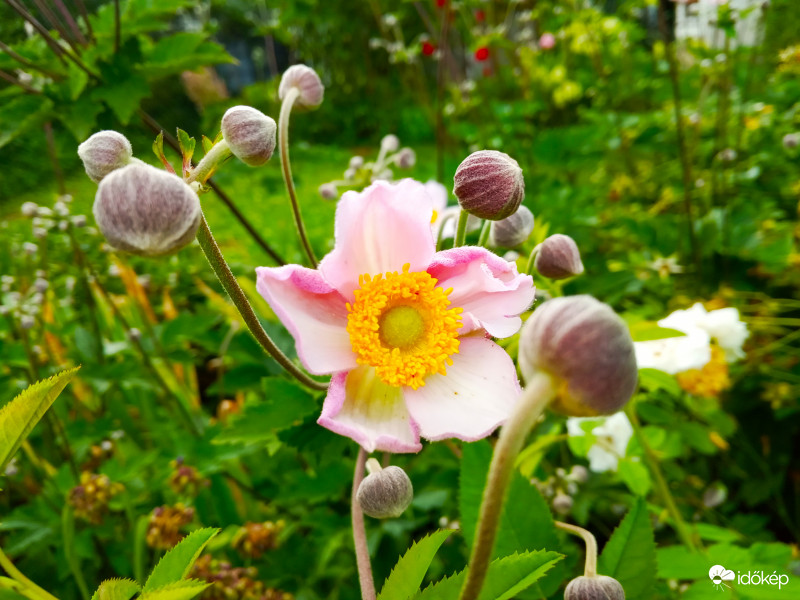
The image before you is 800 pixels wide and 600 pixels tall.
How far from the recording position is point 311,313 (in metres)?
0.56

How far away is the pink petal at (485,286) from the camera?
1.78 ft

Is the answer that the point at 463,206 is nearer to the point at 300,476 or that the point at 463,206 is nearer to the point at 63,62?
the point at 300,476

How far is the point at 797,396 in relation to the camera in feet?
4.74

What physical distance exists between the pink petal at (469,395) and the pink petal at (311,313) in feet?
0.28

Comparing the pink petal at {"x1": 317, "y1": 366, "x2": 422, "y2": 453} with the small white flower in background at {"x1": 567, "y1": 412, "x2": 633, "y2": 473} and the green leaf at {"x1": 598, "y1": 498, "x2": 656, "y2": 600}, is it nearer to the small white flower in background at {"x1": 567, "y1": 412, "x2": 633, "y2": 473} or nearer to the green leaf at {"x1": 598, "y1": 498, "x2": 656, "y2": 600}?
the green leaf at {"x1": 598, "y1": 498, "x2": 656, "y2": 600}

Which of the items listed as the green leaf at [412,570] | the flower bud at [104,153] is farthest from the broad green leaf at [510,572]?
the flower bud at [104,153]

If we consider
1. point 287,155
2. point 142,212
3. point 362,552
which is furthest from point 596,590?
point 287,155

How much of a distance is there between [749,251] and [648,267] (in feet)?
1.09

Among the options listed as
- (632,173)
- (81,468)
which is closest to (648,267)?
(632,173)

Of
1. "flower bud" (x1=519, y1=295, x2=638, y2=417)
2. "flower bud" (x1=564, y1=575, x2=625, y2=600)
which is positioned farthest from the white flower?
"flower bud" (x1=519, y1=295, x2=638, y2=417)

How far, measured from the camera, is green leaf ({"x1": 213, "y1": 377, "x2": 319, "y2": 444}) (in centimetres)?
72

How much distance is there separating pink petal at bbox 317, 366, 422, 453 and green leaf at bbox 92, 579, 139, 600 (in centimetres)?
19

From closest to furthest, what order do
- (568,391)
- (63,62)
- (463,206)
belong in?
(568,391) < (463,206) < (63,62)

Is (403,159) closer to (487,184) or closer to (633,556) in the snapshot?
(487,184)
